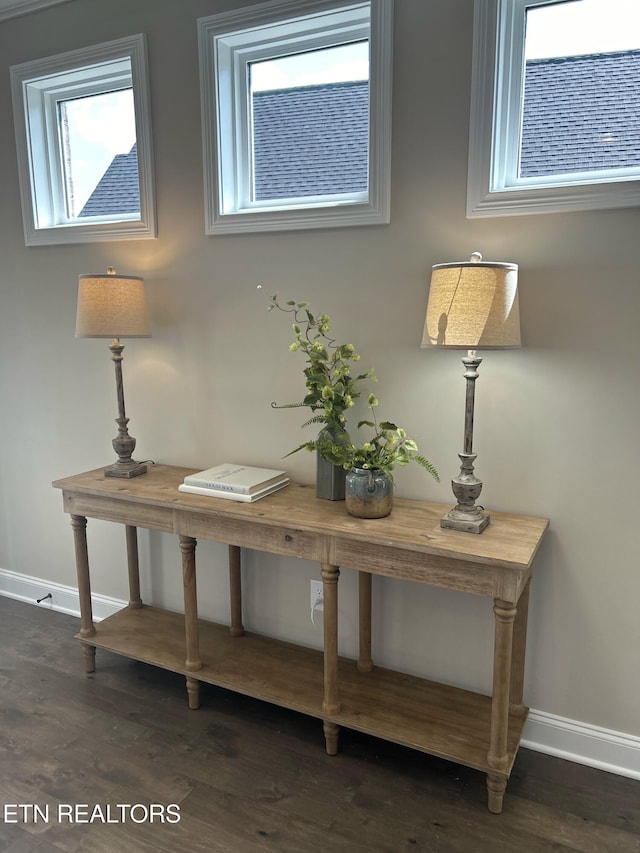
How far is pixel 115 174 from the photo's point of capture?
267 cm

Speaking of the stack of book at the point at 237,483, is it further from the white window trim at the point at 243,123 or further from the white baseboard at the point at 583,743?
the white baseboard at the point at 583,743

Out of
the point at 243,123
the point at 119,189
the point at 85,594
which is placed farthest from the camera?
the point at 119,189

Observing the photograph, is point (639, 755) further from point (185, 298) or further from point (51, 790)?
point (185, 298)

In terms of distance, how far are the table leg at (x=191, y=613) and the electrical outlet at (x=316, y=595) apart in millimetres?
448

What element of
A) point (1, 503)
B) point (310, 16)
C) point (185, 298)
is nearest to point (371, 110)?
point (310, 16)

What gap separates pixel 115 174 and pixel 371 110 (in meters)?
1.26

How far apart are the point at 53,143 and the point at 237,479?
1.85 metres

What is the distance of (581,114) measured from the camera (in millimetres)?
1860

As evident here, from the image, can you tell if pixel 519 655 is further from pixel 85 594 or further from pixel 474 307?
pixel 85 594

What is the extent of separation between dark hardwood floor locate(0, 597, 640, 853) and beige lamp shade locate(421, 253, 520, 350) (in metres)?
1.34

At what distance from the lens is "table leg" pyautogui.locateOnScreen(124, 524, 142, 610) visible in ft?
8.81

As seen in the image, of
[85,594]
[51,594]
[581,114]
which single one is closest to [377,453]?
[581,114]

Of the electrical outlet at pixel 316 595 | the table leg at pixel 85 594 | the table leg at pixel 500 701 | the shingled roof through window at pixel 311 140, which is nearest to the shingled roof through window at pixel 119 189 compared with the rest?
the shingled roof through window at pixel 311 140

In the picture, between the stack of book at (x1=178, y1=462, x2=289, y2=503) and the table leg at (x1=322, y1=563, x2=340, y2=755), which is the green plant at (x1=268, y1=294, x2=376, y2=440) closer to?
the stack of book at (x1=178, y1=462, x2=289, y2=503)
